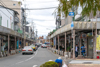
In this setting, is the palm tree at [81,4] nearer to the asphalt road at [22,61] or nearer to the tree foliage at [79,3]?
the tree foliage at [79,3]

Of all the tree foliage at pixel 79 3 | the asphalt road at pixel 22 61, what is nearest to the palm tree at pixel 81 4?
the tree foliage at pixel 79 3

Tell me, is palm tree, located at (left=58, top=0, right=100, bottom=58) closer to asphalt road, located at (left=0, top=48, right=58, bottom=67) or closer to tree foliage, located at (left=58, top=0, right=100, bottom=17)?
tree foliage, located at (left=58, top=0, right=100, bottom=17)

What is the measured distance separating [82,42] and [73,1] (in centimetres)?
1907

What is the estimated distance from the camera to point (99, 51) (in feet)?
66.7

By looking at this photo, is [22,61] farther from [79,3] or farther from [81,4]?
[81,4]

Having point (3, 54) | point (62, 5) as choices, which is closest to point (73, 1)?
point (62, 5)

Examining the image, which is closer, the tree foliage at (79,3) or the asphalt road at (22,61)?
the tree foliage at (79,3)

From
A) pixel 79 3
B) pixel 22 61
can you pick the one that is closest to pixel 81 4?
pixel 79 3

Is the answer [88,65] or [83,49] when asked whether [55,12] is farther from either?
[83,49]

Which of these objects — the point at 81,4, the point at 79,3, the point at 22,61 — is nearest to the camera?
the point at 81,4

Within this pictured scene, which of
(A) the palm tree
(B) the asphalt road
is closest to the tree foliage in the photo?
(A) the palm tree

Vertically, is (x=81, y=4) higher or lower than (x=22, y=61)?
higher

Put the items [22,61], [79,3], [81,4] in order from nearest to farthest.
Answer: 1. [81,4]
2. [79,3]
3. [22,61]

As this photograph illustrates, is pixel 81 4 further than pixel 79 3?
No
